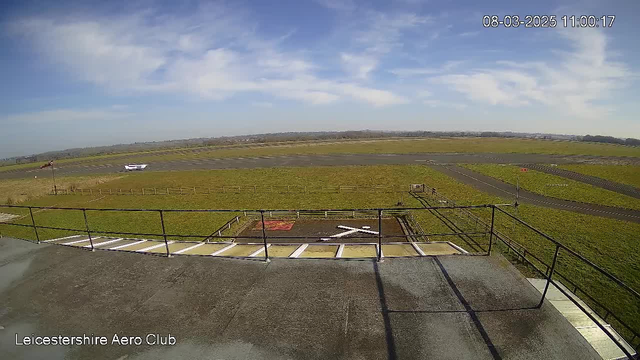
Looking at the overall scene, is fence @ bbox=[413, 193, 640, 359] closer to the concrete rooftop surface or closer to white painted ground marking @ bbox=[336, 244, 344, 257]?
the concrete rooftop surface

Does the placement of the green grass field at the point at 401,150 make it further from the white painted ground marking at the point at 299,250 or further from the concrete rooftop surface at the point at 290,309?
the concrete rooftop surface at the point at 290,309

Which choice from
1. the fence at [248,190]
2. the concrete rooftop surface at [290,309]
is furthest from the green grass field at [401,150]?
the concrete rooftop surface at [290,309]

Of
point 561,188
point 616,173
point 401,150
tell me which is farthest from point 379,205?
point 401,150

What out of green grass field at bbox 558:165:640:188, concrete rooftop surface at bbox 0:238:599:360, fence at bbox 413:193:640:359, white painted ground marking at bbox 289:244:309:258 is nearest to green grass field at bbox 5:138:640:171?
green grass field at bbox 558:165:640:188

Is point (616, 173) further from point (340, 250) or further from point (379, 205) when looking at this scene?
point (340, 250)

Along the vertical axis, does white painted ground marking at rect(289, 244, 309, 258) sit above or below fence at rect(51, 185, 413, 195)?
above
